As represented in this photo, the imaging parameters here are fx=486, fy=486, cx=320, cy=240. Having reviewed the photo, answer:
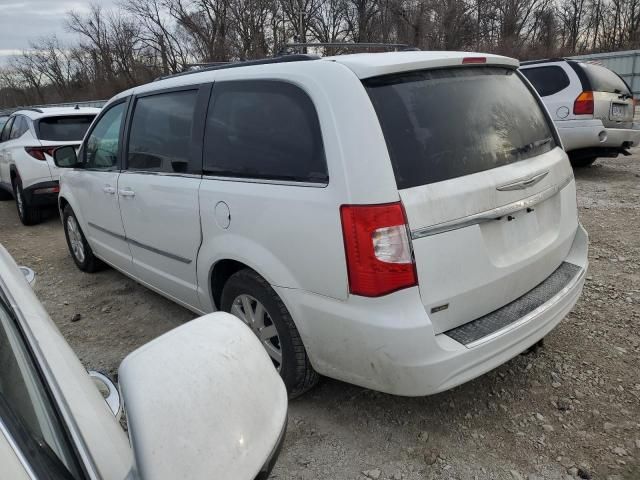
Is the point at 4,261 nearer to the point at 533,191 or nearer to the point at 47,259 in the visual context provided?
the point at 533,191

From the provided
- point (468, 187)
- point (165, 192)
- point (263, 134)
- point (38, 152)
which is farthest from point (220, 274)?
point (38, 152)

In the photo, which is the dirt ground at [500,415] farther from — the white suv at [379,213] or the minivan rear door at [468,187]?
the minivan rear door at [468,187]

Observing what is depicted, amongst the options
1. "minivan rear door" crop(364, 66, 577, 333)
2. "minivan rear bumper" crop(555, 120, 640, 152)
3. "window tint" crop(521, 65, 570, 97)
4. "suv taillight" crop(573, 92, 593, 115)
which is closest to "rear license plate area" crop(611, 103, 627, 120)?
"minivan rear bumper" crop(555, 120, 640, 152)

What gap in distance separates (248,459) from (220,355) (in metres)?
0.21

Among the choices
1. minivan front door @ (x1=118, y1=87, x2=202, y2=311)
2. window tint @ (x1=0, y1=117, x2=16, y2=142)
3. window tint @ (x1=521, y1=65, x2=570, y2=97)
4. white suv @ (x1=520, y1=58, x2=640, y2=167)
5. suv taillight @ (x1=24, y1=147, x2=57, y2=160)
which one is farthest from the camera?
window tint @ (x1=0, y1=117, x2=16, y2=142)

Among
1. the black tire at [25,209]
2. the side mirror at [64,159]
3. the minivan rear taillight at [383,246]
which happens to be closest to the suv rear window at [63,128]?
the black tire at [25,209]

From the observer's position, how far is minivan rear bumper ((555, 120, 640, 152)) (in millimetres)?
7188

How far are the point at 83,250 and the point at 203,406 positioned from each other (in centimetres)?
444

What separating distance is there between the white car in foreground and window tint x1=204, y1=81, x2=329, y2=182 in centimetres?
125

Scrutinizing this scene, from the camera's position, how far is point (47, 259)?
564 cm

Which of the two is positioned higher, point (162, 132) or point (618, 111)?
point (162, 132)

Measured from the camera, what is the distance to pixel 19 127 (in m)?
7.59

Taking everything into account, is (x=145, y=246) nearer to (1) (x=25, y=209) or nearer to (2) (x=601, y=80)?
(1) (x=25, y=209)

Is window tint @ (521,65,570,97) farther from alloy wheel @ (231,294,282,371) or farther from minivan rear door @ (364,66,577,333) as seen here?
alloy wheel @ (231,294,282,371)
